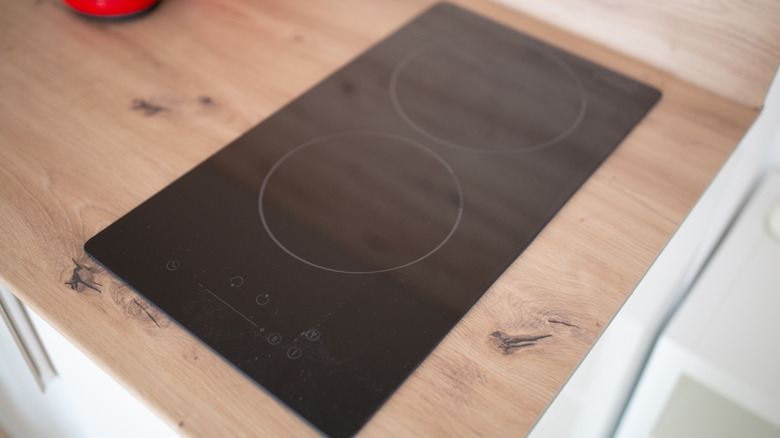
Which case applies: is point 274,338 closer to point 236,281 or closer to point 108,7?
point 236,281

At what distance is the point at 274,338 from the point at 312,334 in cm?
4

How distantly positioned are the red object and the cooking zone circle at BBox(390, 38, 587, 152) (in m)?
0.39

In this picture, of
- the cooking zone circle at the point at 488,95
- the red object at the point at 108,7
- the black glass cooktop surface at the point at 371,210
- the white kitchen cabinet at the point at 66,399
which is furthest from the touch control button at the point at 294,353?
the red object at the point at 108,7

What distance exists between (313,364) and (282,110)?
0.37 meters

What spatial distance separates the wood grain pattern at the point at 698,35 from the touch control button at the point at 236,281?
64 centimetres

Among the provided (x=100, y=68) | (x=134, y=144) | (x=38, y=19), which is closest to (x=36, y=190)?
(x=134, y=144)

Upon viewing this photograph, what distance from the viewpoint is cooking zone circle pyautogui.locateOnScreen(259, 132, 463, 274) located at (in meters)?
0.65

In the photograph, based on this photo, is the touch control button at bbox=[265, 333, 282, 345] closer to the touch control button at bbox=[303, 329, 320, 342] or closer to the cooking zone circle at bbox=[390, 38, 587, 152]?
the touch control button at bbox=[303, 329, 320, 342]

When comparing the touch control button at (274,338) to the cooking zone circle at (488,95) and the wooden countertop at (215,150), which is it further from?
the cooking zone circle at (488,95)

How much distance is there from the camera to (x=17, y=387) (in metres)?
0.92

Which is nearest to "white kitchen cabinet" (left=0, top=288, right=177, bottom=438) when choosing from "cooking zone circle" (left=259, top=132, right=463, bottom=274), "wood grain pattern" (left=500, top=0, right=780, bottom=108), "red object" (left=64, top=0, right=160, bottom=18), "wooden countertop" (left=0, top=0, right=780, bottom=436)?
"wooden countertop" (left=0, top=0, right=780, bottom=436)

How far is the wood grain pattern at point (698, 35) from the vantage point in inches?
31.1

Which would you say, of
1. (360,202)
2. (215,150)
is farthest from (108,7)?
(360,202)

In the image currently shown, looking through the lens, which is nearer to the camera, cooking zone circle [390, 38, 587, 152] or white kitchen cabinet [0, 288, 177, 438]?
white kitchen cabinet [0, 288, 177, 438]
